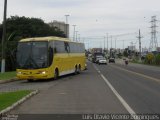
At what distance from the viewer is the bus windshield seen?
32.6 metres

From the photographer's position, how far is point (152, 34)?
406 ft

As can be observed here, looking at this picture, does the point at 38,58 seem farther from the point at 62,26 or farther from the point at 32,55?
the point at 62,26

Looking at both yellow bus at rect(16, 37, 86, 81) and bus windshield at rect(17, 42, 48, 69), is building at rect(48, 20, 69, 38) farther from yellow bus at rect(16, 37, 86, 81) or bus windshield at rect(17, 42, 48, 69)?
bus windshield at rect(17, 42, 48, 69)

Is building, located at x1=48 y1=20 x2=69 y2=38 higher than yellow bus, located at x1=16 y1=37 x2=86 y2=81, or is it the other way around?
building, located at x1=48 y1=20 x2=69 y2=38

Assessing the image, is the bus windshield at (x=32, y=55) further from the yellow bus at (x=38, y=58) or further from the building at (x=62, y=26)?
the building at (x=62, y=26)

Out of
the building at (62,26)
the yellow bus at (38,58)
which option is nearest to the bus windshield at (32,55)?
the yellow bus at (38,58)

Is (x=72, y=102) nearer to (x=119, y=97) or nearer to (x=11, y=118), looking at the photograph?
(x=119, y=97)

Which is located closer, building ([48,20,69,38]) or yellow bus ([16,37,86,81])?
yellow bus ([16,37,86,81])

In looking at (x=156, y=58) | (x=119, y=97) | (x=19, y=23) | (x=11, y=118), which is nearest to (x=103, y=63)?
(x=156, y=58)

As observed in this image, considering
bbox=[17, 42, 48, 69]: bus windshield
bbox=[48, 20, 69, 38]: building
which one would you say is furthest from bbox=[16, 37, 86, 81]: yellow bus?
bbox=[48, 20, 69, 38]: building

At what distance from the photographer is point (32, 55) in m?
32.9

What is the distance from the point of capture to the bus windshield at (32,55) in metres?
32.6

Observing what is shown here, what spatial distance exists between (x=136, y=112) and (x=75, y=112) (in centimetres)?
189

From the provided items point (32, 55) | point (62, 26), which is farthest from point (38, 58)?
point (62, 26)
